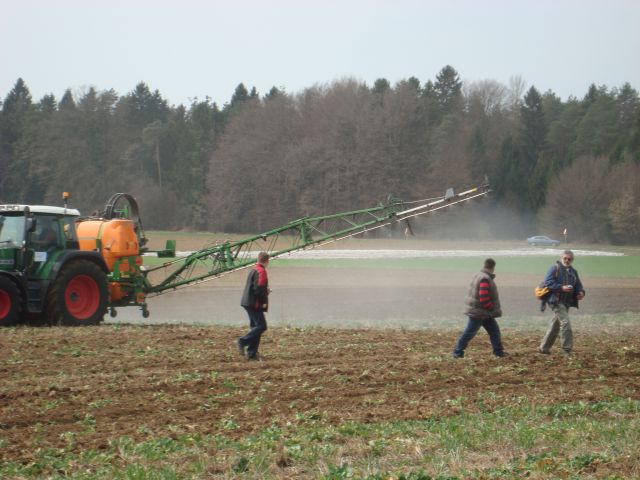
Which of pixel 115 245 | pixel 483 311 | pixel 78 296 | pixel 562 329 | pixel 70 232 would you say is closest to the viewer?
pixel 483 311

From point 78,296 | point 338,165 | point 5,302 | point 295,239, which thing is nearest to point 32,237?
point 5,302

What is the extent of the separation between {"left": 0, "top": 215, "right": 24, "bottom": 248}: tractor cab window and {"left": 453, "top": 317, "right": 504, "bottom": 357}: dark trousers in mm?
9156

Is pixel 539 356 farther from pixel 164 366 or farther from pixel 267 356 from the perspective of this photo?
pixel 164 366

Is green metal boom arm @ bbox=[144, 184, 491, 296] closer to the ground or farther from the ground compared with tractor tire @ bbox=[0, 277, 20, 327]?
farther from the ground

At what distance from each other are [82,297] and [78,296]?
0.10 meters

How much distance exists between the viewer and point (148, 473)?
283 inches

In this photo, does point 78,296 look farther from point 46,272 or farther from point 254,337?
point 254,337

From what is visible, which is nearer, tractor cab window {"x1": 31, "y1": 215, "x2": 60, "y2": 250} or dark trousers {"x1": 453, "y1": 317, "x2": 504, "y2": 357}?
dark trousers {"x1": 453, "y1": 317, "x2": 504, "y2": 357}

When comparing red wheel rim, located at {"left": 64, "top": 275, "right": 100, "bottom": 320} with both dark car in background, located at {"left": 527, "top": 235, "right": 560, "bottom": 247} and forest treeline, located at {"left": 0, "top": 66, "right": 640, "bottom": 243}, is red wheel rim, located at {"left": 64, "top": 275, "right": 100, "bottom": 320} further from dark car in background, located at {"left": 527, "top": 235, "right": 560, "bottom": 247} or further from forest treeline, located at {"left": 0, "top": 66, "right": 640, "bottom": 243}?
dark car in background, located at {"left": 527, "top": 235, "right": 560, "bottom": 247}

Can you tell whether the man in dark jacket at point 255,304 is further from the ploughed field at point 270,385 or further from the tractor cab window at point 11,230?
the tractor cab window at point 11,230

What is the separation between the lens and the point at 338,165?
215 feet

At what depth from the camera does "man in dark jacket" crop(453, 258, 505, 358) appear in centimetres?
1380

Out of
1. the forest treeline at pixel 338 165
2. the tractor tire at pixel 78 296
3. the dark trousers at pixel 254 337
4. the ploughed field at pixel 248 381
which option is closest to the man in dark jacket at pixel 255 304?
the dark trousers at pixel 254 337

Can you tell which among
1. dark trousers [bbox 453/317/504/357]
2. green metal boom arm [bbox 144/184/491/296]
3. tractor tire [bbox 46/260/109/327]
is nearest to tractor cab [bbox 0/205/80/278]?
tractor tire [bbox 46/260/109/327]
